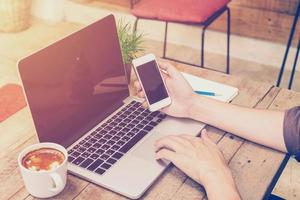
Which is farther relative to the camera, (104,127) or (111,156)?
(104,127)

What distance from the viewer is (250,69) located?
2984mm

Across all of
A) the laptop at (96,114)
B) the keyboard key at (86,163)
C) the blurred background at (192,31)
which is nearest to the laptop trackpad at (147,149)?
the laptop at (96,114)

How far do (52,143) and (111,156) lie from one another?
0.14m

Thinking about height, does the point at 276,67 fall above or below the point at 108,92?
below

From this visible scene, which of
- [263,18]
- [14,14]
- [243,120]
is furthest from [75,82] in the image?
[14,14]

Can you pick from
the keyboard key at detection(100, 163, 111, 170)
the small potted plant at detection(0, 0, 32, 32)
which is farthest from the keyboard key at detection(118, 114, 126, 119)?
the small potted plant at detection(0, 0, 32, 32)

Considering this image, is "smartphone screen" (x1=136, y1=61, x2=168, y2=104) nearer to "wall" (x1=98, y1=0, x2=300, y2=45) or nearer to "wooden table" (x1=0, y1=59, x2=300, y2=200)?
"wooden table" (x1=0, y1=59, x2=300, y2=200)

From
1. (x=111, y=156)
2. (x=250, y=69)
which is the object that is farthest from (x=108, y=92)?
Answer: (x=250, y=69)

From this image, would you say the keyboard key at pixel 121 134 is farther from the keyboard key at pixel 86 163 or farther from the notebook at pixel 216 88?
the notebook at pixel 216 88

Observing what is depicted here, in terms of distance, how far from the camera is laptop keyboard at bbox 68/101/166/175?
3.49ft

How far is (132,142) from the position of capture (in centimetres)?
113

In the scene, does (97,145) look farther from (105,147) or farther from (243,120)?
(243,120)

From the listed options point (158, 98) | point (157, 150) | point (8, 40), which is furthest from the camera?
point (8, 40)

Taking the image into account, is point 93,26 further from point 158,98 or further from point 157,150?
point 157,150
